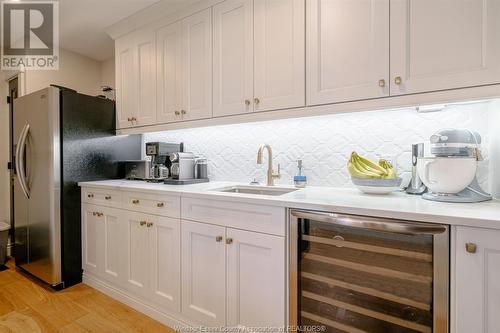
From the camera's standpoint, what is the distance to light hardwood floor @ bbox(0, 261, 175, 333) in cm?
171

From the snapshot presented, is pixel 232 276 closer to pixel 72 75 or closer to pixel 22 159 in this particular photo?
pixel 22 159

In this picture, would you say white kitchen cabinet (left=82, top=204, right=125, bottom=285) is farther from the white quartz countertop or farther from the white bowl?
the white bowl

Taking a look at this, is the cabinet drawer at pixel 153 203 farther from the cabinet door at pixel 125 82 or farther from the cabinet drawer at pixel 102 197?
the cabinet door at pixel 125 82

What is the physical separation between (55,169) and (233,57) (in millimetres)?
1741

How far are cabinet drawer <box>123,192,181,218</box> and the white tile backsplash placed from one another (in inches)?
26.6

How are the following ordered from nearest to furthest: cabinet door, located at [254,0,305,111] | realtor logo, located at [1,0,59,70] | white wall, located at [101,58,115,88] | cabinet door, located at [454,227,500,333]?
cabinet door, located at [454,227,500,333], cabinet door, located at [254,0,305,111], realtor logo, located at [1,0,59,70], white wall, located at [101,58,115,88]

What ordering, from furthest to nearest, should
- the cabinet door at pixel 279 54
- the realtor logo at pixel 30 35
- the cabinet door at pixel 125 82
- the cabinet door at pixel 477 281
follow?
the cabinet door at pixel 125 82 → the realtor logo at pixel 30 35 → the cabinet door at pixel 279 54 → the cabinet door at pixel 477 281

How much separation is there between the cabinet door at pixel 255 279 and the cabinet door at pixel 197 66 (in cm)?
102

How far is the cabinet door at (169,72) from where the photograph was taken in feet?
6.93

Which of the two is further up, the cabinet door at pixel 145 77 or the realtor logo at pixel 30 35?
the realtor logo at pixel 30 35

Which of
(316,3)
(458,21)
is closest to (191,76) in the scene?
(316,3)

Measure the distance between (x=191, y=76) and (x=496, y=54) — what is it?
71.0 inches

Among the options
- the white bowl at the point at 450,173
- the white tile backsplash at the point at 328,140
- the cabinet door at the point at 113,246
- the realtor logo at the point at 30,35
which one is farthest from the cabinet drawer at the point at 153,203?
the realtor logo at the point at 30,35

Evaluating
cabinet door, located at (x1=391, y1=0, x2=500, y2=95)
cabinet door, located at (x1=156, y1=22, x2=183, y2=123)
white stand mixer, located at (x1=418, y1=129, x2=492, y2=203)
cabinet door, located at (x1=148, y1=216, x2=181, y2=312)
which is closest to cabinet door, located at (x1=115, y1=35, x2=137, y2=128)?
cabinet door, located at (x1=156, y1=22, x2=183, y2=123)
